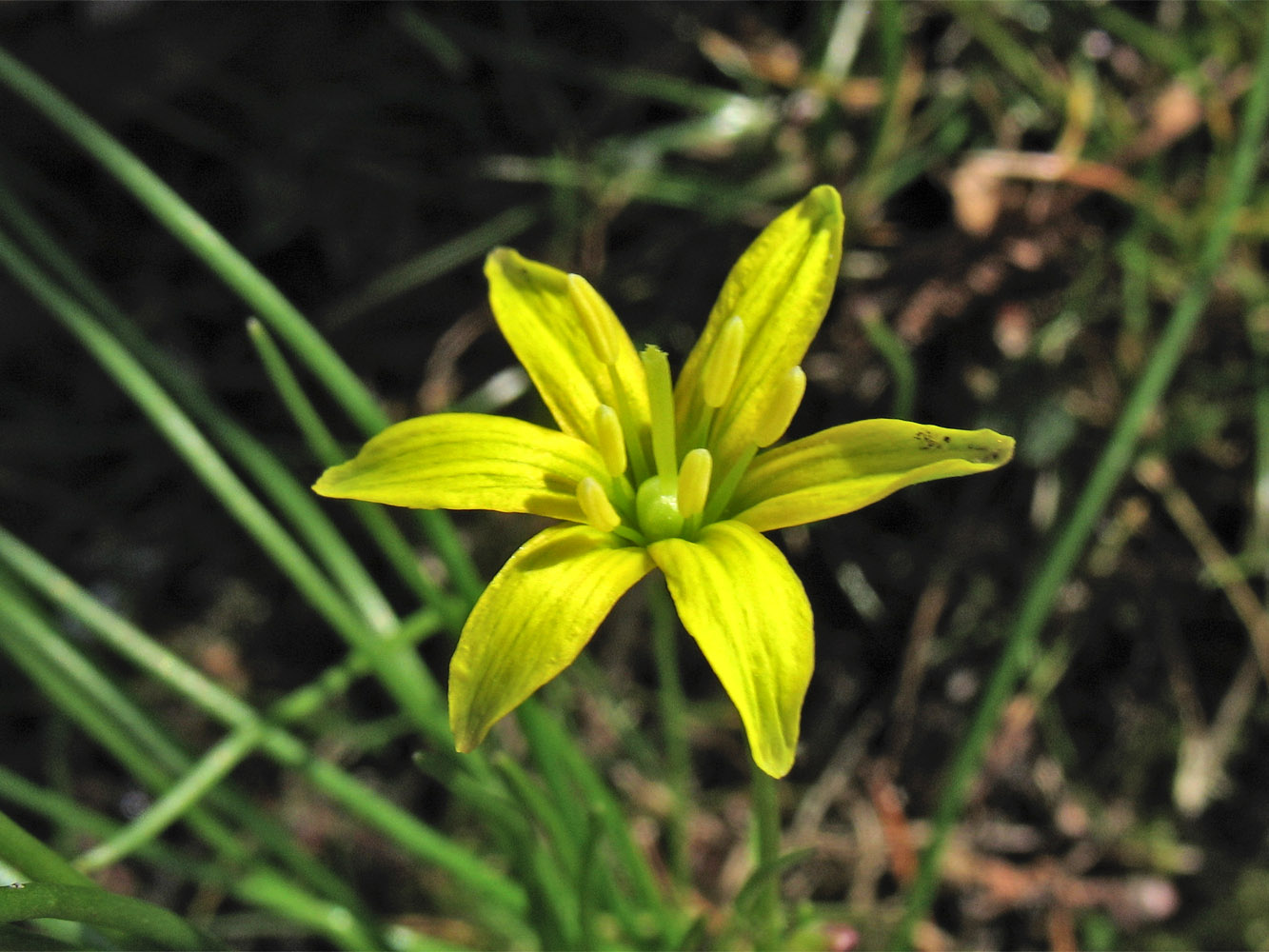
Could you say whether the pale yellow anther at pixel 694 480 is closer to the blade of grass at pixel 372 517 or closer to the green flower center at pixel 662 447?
the green flower center at pixel 662 447

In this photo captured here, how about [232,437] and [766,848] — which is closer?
[766,848]

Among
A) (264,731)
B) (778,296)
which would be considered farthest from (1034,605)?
(264,731)

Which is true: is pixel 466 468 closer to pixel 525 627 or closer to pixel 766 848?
pixel 525 627

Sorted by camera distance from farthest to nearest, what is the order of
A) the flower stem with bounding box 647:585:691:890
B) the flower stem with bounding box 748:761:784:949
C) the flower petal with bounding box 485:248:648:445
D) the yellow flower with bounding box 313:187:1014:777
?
the flower stem with bounding box 647:585:691:890 → the flower petal with bounding box 485:248:648:445 → the flower stem with bounding box 748:761:784:949 → the yellow flower with bounding box 313:187:1014:777

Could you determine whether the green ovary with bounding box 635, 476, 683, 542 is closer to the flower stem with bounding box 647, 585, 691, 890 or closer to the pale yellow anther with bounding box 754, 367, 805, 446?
the pale yellow anther with bounding box 754, 367, 805, 446

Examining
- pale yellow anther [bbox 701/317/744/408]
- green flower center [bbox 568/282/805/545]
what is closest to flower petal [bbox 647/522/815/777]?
green flower center [bbox 568/282/805/545]

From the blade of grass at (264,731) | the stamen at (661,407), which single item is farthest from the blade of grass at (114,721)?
the stamen at (661,407)

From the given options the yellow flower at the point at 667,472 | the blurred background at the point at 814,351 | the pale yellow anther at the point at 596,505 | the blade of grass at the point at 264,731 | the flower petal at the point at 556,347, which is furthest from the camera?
the blurred background at the point at 814,351
